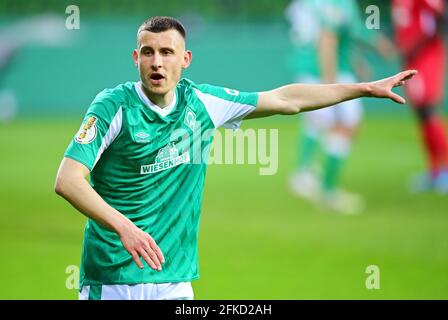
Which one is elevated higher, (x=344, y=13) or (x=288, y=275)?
(x=344, y=13)

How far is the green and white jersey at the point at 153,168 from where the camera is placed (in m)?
3.68

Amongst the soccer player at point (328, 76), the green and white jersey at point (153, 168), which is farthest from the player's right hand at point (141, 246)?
the soccer player at point (328, 76)

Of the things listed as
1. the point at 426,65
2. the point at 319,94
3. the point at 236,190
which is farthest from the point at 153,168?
the point at 426,65

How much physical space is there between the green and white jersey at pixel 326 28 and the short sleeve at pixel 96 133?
549 centimetres

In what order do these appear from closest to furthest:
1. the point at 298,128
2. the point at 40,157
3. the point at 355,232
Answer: the point at 355,232, the point at 40,157, the point at 298,128

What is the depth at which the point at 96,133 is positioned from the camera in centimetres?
353

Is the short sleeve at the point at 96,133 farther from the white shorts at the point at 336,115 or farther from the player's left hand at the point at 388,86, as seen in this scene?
the white shorts at the point at 336,115

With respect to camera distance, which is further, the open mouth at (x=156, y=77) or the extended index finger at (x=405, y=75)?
the extended index finger at (x=405, y=75)

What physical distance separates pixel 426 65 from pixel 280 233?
9.24 feet

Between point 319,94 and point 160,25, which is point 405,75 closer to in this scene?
point 319,94
